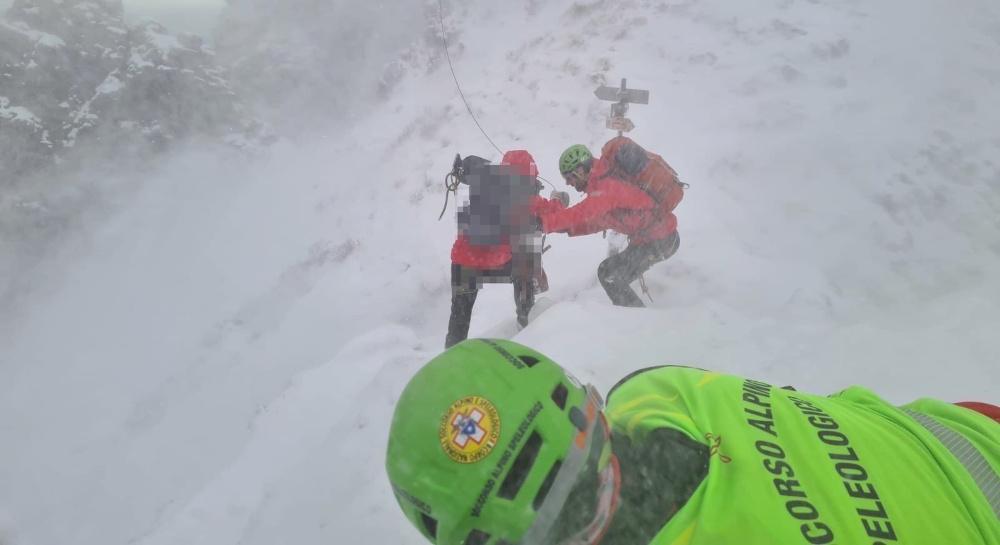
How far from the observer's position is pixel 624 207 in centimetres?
417

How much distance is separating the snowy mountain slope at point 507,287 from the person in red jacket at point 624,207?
491 millimetres

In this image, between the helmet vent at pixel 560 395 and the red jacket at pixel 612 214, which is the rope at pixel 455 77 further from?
the helmet vent at pixel 560 395

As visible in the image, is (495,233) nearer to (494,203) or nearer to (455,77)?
(494,203)

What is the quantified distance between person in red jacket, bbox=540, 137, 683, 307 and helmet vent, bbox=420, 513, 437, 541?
3.01 m

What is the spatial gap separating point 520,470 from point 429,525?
30cm

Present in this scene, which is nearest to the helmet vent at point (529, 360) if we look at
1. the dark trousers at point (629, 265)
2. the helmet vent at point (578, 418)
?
the helmet vent at point (578, 418)

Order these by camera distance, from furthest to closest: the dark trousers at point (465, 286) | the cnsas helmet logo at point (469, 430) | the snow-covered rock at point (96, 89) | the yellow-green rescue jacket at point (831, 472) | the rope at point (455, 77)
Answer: the snow-covered rock at point (96, 89)
the rope at point (455, 77)
the dark trousers at point (465, 286)
the cnsas helmet logo at point (469, 430)
the yellow-green rescue jacket at point (831, 472)

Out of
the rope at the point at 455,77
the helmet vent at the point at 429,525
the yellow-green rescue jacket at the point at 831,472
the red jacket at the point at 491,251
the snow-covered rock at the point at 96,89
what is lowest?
the yellow-green rescue jacket at the point at 831,472

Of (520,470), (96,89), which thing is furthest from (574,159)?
(96,89)

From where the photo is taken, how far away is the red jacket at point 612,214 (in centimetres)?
407

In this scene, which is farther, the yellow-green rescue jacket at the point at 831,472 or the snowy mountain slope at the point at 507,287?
the snowy mountain slope at the point at 507,287

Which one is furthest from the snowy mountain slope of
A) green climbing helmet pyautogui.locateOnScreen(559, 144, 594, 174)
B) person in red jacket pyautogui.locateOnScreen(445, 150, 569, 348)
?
green climbing helmet pyautogui.locateOnScreen(559, 144, 594, 174)

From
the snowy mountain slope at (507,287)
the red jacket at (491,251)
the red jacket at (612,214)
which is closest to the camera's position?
the snowy mountain slope at (507,287)

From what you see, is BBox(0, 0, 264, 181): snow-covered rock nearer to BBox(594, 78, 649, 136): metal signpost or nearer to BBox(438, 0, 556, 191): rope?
BBox(438, 0, 556, 191): rope
